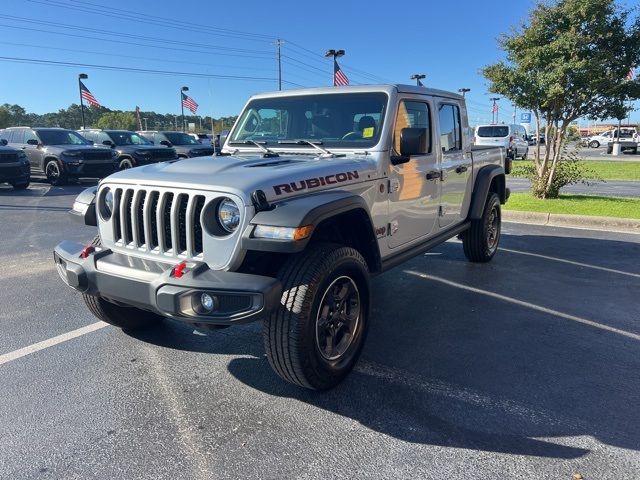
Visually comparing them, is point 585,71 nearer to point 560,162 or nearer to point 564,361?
point 560,162

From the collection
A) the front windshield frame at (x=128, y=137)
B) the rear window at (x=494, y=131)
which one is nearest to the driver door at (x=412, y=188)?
the front windshield frame at (x=128, y=137)

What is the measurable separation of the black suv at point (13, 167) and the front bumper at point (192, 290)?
12.9m

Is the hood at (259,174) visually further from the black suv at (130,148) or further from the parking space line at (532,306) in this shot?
the black suv at (130,148)

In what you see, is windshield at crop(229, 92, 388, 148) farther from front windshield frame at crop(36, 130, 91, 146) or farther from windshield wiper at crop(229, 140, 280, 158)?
front windshield frame at crop(36, 130, 91, 146)

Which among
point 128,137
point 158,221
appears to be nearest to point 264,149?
point 158,221

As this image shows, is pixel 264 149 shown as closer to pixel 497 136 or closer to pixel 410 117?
pixel 410 117

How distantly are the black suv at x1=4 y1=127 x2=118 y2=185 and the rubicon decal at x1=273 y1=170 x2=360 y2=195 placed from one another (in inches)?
542

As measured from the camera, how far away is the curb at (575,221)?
8.62 m

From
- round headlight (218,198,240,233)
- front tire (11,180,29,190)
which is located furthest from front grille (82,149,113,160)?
round headlight (218,198,240,233)

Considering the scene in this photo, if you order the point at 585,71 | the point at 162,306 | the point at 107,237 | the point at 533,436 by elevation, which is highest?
A: the point at 585,71

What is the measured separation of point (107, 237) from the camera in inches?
134

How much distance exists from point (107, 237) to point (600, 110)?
10.0 m

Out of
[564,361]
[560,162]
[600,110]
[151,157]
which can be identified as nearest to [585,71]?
[600,110]

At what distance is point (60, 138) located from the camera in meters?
15.9
